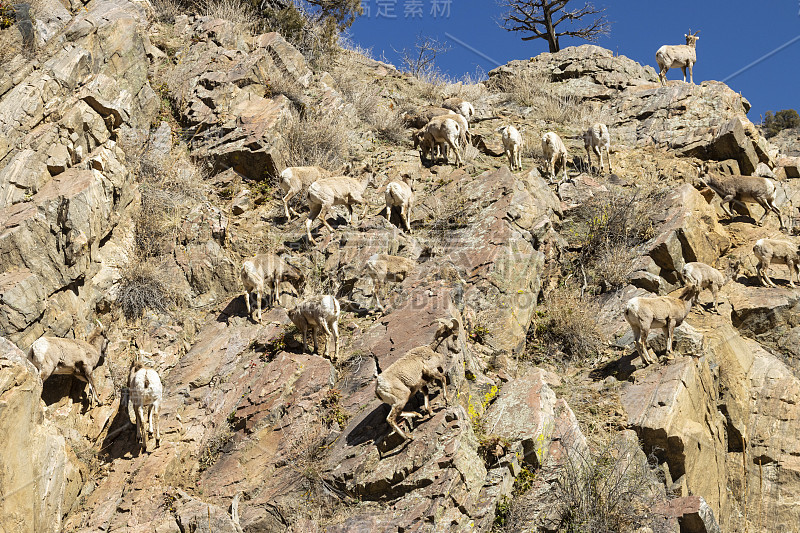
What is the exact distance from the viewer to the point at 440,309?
11.0 m

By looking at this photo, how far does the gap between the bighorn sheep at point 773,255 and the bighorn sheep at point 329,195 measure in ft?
29.7

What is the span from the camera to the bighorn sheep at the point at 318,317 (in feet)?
36.7

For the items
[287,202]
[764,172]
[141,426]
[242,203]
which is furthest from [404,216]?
[764,172]

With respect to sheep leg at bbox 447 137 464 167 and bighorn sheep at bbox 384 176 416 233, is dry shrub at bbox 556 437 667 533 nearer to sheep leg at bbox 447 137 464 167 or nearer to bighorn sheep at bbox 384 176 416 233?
bighorn sheep at bbox 384 176 416 233

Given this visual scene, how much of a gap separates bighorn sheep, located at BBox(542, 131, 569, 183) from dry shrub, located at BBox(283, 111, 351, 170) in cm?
565

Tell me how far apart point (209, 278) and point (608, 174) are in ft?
36.8

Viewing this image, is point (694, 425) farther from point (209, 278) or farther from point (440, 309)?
point (209, 278)

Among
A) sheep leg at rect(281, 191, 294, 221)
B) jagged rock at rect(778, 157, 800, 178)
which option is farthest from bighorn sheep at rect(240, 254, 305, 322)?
jagged rock at rect(778, 157, 800, 178)

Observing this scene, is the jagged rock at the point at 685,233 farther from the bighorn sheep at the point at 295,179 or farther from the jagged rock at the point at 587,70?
the jagged rock at the point at 587,70

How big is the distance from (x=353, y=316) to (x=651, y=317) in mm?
5545

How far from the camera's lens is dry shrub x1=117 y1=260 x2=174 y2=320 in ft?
42.5

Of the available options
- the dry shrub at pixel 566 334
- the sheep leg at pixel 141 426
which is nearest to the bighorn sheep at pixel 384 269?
the dry shrub at pixel 566 334

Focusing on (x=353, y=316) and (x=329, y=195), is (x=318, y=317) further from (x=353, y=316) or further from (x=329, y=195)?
→ (x=329, y=195)

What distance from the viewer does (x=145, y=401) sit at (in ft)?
34.9
